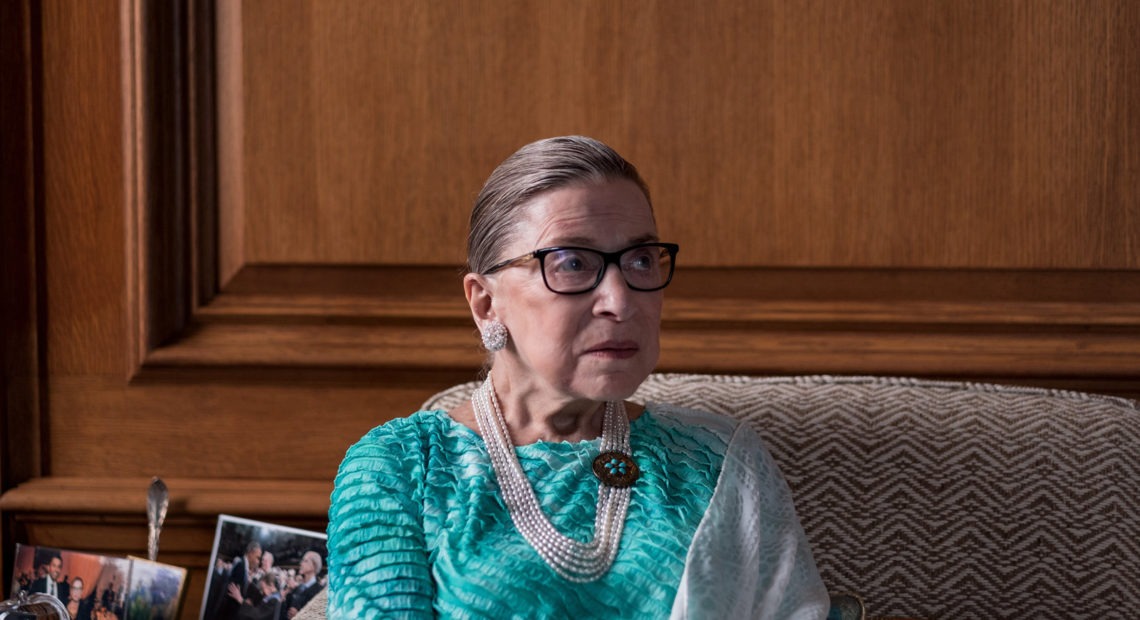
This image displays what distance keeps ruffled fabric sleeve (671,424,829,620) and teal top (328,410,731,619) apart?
3 centimetres

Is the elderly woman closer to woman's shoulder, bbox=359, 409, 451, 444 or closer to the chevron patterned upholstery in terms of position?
woman's shoulder, bbox=359, 409, 451, 444

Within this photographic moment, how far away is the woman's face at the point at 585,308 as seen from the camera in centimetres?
125

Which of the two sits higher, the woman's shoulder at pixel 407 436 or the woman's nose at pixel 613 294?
the woman's nose at pixel 613 294

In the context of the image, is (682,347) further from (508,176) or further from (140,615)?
(140,615)

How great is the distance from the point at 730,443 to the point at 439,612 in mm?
491

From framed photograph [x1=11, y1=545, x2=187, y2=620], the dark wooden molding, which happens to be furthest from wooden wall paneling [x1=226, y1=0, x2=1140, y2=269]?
framed photograph [x1=11, y1=545, x2=187, y2=620]

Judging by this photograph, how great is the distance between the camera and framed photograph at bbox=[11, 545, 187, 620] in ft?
6.35

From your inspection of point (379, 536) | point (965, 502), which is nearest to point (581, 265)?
point (379, 536)

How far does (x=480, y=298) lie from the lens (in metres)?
1.36

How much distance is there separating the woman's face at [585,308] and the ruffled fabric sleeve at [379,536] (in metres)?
0.23

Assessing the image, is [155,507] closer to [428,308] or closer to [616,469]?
[428,308]

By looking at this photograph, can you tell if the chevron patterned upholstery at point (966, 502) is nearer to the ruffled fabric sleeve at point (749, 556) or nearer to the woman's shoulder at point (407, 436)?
the ruffled fabric sleeve at point (749, 556)

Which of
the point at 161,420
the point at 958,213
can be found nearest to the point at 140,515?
the point at 161,420

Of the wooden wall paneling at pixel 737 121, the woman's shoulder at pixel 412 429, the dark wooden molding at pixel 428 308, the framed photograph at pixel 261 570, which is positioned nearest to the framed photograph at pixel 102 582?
the framed photograph at pixel 261 570
